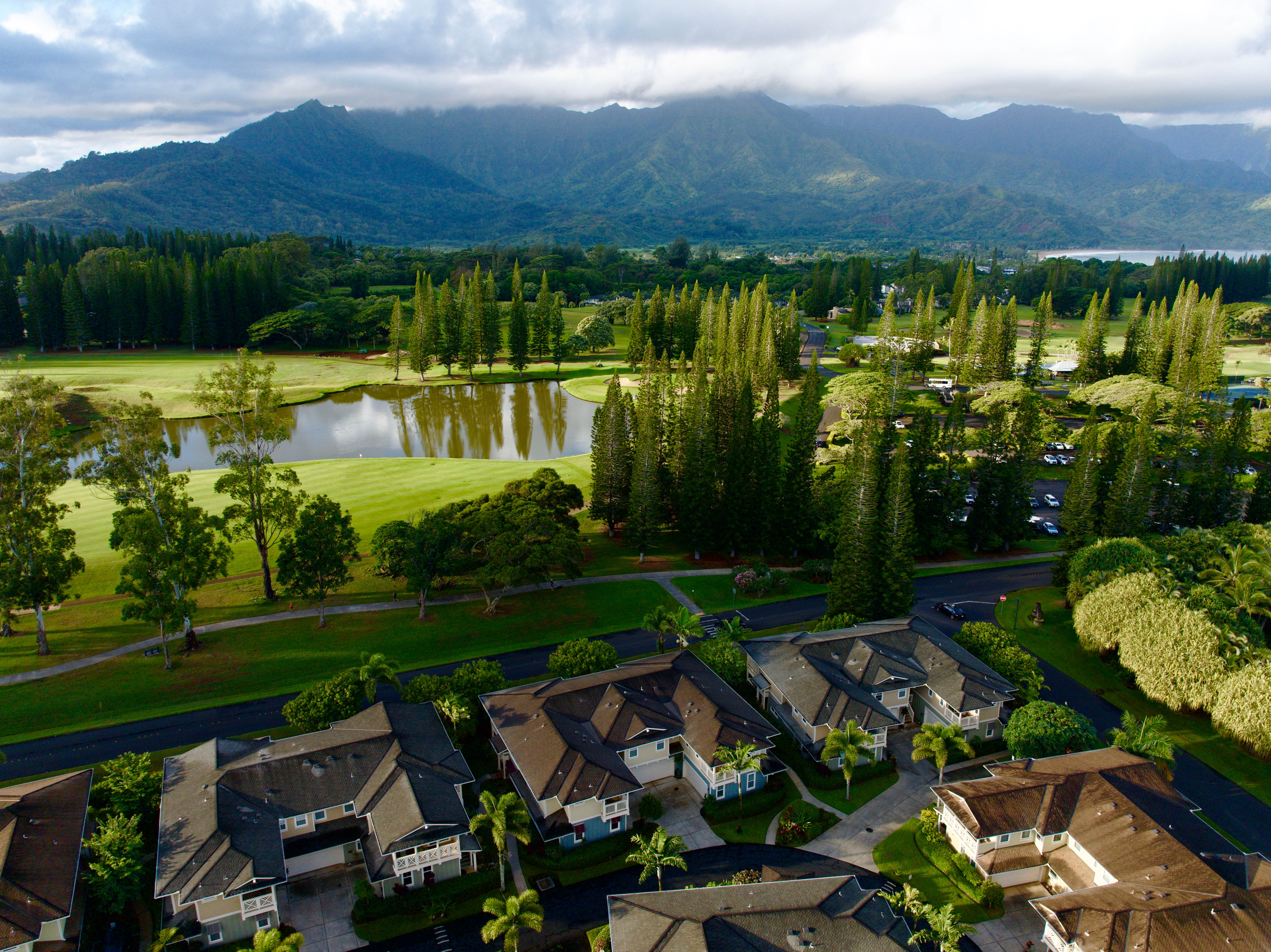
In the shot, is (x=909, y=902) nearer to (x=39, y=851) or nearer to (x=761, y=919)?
(x=761, y=919)

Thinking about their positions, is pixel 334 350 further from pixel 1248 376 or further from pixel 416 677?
pixel 1248 376

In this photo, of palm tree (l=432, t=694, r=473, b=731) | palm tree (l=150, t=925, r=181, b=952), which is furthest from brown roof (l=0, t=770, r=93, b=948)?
palm tree (l=432, t=694, r=473, b=731)

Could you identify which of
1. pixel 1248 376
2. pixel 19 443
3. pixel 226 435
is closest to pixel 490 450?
pixel 226 435

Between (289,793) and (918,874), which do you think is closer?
(918,874)

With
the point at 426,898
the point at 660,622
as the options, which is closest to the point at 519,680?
the point at 660,622

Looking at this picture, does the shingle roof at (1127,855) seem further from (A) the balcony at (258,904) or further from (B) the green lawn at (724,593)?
(A) the balcony at (258,904)

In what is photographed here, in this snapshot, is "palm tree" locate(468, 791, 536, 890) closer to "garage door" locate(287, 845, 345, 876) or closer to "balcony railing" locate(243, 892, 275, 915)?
"garage door" locate(287, 845, 345, 876)
